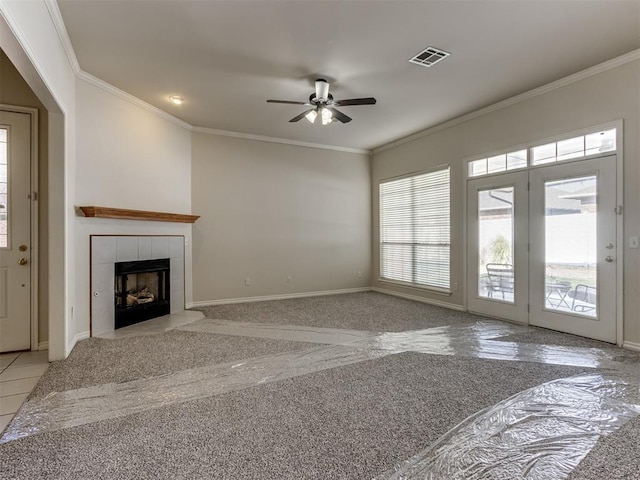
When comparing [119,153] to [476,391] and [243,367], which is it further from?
[476,391]

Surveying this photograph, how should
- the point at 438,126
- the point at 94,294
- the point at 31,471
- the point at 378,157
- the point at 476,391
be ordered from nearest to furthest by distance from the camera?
1. the point at 31,471
2. the point at 476,391
3. the point at 94,294
4. the point at 438,126
5. the point at 378,157

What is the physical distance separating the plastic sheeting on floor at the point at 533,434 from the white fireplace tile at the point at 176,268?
14.2 ft

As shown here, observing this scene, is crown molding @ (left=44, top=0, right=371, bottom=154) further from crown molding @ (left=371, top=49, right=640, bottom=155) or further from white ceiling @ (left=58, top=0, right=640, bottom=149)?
crown molding @ (left=371, top=49, right=640, bottom=155)

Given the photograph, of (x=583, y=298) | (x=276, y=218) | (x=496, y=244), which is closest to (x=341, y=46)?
(x=496, y=244)

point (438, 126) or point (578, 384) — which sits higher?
point (438, 126)

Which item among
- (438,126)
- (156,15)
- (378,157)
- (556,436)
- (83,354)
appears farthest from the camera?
(378,157)

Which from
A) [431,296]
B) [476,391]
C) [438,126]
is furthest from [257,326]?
[438,126]

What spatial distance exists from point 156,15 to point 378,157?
487cm

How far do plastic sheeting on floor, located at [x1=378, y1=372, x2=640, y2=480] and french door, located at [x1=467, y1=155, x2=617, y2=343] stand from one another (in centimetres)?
131

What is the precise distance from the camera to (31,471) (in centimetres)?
162

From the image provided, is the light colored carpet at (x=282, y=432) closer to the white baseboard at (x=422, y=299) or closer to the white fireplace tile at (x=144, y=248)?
the white baseboard at (x=422, y=299)

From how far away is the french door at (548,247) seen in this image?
3.53 metres

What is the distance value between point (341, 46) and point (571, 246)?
3.39 m

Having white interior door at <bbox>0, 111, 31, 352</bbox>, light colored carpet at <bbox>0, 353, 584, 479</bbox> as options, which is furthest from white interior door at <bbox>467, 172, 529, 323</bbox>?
white interior door at <bbox>0, 111, 31, 352</bbox>
